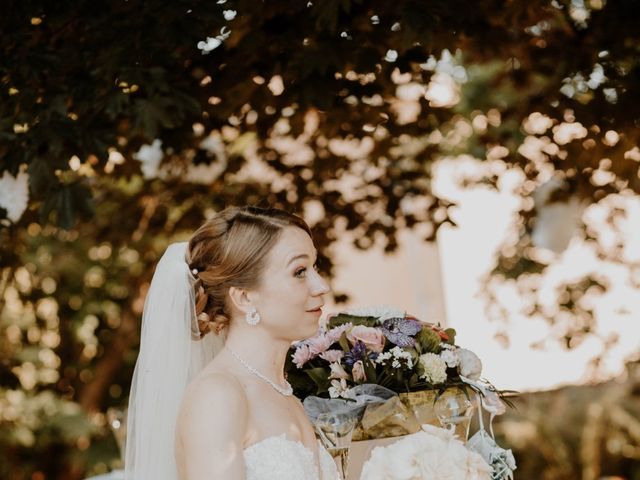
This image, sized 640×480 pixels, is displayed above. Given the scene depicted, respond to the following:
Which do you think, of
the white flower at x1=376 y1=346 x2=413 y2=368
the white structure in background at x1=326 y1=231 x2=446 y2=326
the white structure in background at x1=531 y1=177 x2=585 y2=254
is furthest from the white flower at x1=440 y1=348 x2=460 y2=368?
the white structure in background at x1=326 y1=231 x2=446 y2=326

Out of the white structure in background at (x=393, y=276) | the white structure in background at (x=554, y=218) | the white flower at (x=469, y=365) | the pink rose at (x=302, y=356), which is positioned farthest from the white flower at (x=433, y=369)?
the white structure in background at (x=393, y=276)

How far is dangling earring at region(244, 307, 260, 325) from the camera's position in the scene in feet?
9.55

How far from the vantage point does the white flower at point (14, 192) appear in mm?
4320

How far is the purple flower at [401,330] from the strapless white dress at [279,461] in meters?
0.47

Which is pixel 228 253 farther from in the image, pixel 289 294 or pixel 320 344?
pixel 320 344

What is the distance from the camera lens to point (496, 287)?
28.5ft

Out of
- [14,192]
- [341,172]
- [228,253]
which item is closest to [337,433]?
[228,253]

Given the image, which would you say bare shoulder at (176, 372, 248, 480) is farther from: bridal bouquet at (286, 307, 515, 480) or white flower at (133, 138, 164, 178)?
white flower at (133, 138, 164, 178)

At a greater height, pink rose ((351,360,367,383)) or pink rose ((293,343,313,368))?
pink rose ((351,360,367,383))

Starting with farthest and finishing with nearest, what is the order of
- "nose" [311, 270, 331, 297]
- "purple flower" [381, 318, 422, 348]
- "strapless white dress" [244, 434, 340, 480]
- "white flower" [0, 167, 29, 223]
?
1. "white flower" [0, 167, 29, 223]
2. "purple flower" [381, 318, 422, 348]
3. "nose" [311, 270, 331, 297]
4. "strapless white dress" [244, 434, 340, 480]

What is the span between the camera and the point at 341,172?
22.7 ft

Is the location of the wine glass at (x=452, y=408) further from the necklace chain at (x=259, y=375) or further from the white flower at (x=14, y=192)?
the white flower at (x=14, y=192)

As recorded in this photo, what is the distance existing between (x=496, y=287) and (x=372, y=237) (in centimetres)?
218

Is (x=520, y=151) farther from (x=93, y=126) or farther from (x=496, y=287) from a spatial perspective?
(x=93, y=126)
